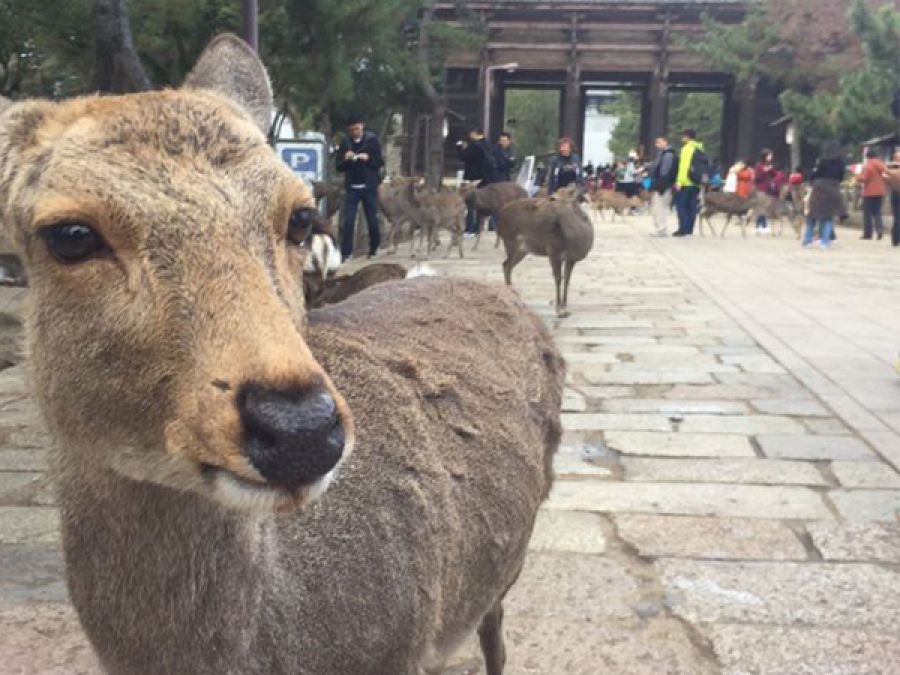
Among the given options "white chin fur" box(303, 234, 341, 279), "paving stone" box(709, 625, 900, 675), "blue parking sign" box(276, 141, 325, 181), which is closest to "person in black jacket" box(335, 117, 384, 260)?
"blue parking sign" box(276, 141, 325, 181)

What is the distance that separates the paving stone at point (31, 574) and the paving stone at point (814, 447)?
3.66 metres

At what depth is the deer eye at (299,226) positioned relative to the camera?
5.90 ft

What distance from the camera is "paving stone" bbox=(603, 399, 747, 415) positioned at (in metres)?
6.46

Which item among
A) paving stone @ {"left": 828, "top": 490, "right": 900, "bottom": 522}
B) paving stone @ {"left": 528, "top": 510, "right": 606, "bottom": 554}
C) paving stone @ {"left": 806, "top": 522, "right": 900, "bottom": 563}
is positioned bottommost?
paving stone @ {"left": 528, "top": 510, "right": 606, "bottom": 554}

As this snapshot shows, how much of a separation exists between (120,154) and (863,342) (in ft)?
27.4

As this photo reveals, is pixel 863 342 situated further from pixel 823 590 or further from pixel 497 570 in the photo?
pixel 497 570

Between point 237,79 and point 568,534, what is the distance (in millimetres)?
2664

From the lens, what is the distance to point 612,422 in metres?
6.18

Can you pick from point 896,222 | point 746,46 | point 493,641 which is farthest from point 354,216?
point 746,46

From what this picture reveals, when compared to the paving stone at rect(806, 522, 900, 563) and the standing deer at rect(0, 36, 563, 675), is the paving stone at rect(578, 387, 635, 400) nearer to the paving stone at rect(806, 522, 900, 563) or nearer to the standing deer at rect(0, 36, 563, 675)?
the paving stone at rect(806, 522, 900, 563)

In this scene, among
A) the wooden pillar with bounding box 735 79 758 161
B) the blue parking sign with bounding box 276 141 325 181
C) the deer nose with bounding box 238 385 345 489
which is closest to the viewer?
the deer nose with bounding box 238 385 345 489

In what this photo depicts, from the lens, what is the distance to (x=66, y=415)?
1.72m

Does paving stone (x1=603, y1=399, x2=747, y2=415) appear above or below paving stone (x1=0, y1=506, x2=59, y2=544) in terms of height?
below

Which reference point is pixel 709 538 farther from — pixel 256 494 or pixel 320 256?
pixel 320 256
